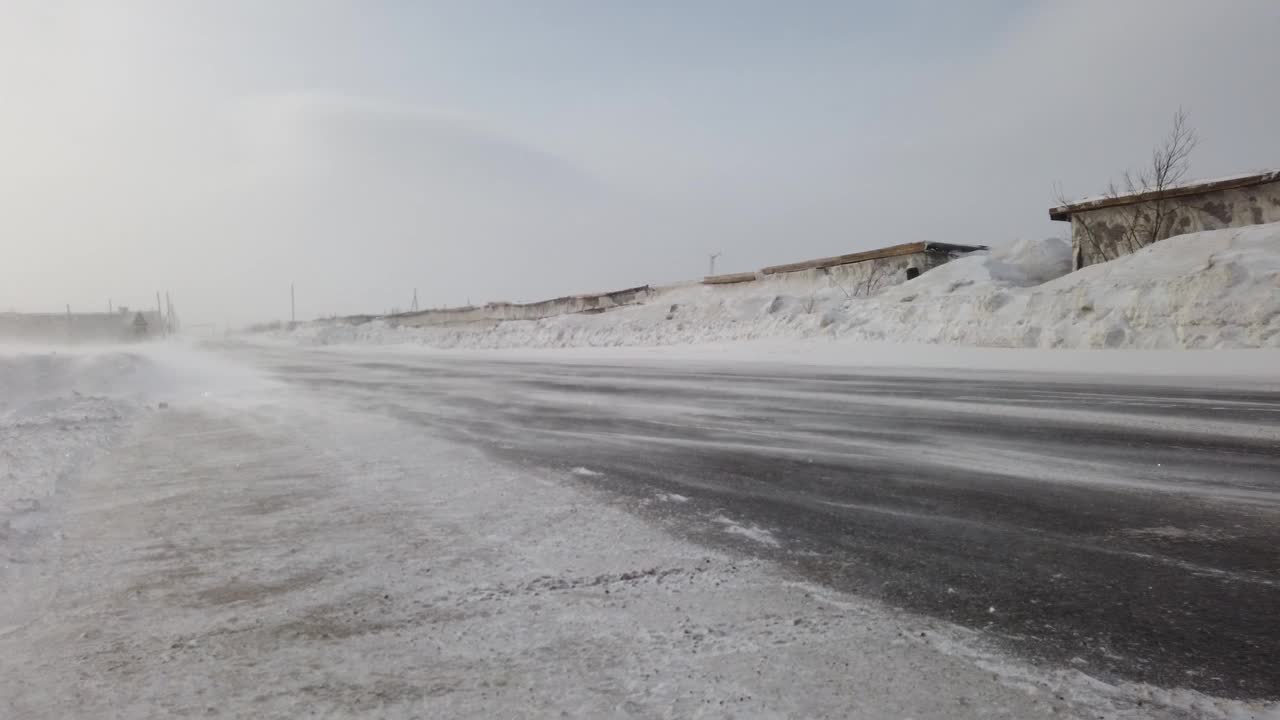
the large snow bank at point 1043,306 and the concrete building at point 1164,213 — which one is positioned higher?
the concrete building at point 1164,213

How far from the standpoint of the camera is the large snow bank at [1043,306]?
13156 millimetres

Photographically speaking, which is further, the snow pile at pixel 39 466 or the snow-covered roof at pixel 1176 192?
the snow-covered roof at pixel 1176 192

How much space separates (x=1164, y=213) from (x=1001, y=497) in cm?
2093

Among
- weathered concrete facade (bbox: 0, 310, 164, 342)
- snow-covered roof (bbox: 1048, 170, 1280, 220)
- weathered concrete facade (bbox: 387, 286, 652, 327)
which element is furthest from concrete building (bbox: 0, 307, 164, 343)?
snow-covered roof (bbox: 1048, 170, 1280, 220)

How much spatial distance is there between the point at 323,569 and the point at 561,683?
129 cm

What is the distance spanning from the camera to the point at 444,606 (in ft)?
7.09

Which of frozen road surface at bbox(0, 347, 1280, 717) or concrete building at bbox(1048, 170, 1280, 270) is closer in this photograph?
frozen road surface at bbox(0, 347, 1280, 717)

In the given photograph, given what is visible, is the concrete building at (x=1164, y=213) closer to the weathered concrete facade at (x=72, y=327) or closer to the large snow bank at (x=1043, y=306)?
the large snow bank at (x=1043, y=306)

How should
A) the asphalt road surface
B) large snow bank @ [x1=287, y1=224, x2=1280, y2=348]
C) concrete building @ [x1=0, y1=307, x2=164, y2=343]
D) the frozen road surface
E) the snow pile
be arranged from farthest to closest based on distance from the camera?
1. concrete building @ [x1=0, y1=307, x2=164, y2=343]
2. large snow bank @ [x1=287, y1=224, x2=1280, y2=348]
3. the snow pile
4. the asphalt road surface
5. the frozen road surface

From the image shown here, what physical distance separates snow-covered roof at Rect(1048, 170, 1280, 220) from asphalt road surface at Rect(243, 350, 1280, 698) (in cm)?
1337

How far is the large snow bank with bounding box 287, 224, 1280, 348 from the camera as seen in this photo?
1316 cm

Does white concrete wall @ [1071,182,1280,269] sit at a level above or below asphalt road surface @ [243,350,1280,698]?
above

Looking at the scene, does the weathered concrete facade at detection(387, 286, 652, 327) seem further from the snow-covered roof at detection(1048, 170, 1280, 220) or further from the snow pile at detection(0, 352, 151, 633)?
the snow pile at detection(0, 352, 151, 633)

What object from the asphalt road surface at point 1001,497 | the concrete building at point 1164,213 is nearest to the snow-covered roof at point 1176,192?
the concrete building at point 1164,213
